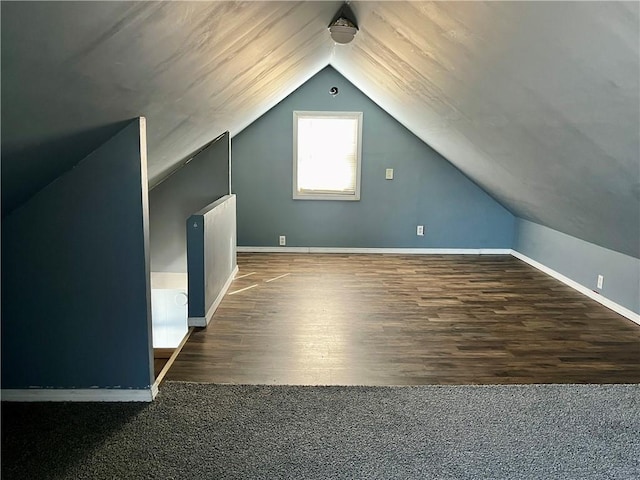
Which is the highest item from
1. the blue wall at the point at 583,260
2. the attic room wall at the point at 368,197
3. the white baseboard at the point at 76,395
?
the attic room wall at the point at 368,197

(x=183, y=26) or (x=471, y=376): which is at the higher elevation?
(x=183, y=26)

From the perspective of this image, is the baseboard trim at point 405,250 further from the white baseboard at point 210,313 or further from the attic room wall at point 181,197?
the white baseboard at point 210,313

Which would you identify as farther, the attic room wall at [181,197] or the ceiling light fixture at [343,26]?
the attic room wall at [181,197]

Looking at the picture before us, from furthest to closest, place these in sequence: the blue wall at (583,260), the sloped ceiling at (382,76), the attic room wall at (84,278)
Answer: the blue wall at (583,260) < the attic room wall at (84,278) < the sloped ceiling at (382,76)

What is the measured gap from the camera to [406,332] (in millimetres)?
3871

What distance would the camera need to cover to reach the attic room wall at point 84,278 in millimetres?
2605

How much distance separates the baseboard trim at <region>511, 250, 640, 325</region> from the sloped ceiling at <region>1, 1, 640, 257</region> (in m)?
0.53

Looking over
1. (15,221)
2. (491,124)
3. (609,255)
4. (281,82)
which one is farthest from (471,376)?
(281,82)

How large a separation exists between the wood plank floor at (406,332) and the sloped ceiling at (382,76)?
81 cm

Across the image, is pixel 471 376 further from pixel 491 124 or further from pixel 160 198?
pixel 160 198

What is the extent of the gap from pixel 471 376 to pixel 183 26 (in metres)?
2.46

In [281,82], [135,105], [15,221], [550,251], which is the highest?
[281,82]

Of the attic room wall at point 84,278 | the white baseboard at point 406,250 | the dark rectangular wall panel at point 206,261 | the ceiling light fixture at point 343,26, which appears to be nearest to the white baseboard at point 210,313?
the dark rectangular wall panel at point 206,261

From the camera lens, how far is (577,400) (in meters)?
2.86
